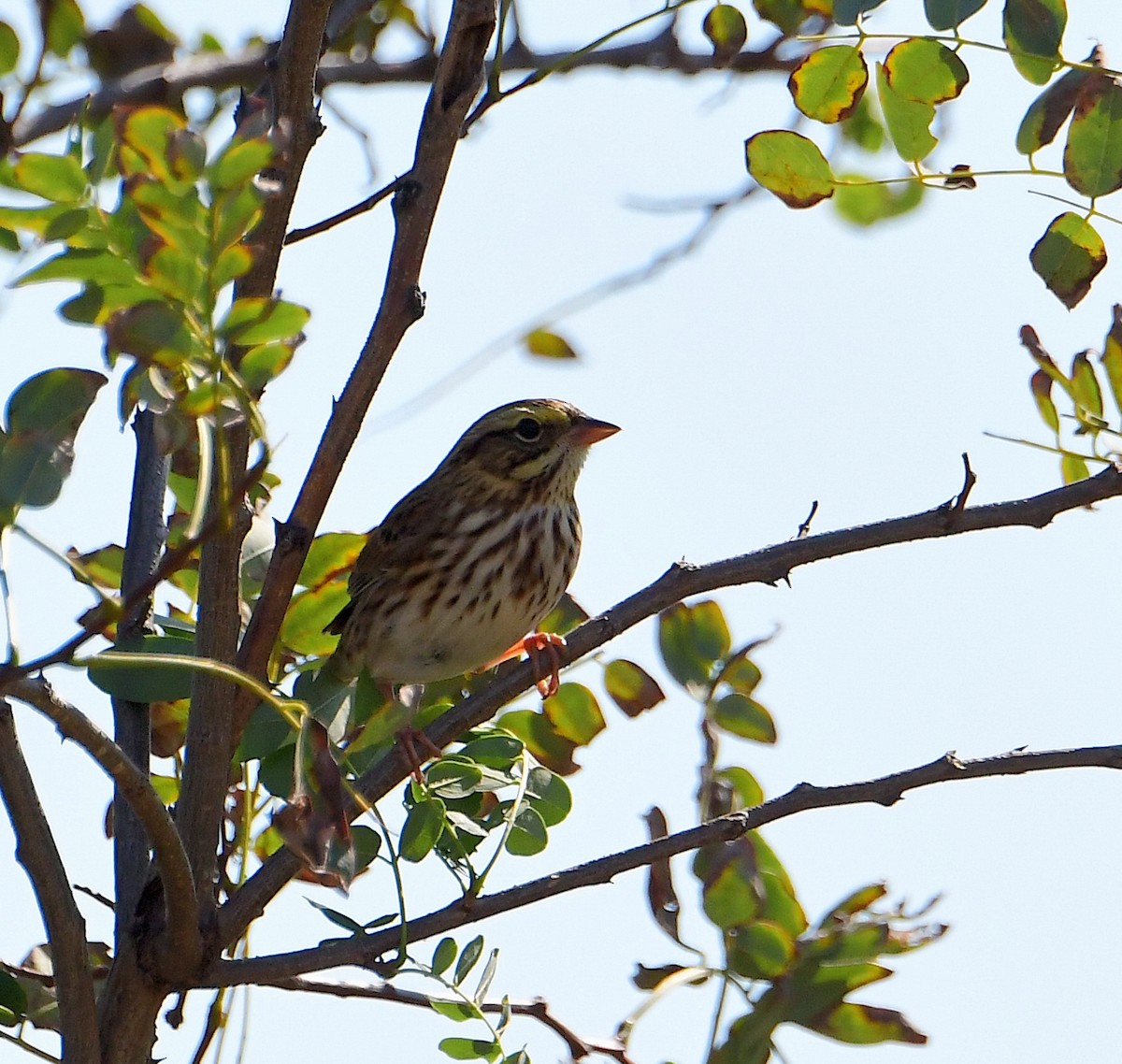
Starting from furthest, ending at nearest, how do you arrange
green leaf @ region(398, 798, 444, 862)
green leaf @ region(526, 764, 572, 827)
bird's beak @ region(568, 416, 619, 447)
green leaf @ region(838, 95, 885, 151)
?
bird's beak @ region(568, 416, 619, 447) → green leaf @ region(838, 95, 885, 151) → green leaf @ region(526, 764, 572, 827) → green leaf @ region(398, 798, 444, 862)

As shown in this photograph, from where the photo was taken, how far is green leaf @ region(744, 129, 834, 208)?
10.00 ft

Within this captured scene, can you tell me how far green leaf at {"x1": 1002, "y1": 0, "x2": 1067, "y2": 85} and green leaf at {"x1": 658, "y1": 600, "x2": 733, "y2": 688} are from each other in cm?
125

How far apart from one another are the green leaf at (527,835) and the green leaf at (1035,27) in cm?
171

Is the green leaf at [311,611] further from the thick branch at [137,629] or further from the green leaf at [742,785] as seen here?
the green leaf at [742,785]

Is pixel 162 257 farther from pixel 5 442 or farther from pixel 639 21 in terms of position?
pixel 639 21

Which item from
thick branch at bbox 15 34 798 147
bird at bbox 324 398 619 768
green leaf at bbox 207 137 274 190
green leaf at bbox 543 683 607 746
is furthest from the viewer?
bird at bbox 324 398 619 768

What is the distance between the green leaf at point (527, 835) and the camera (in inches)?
141

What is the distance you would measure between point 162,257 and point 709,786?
1.73 metres

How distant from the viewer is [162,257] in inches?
79.7

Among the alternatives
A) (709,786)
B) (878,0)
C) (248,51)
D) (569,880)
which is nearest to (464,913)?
(569,880)

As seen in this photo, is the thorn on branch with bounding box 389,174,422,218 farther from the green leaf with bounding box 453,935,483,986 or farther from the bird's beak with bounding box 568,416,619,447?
the bird's beak with bounding box 568,416,619,447

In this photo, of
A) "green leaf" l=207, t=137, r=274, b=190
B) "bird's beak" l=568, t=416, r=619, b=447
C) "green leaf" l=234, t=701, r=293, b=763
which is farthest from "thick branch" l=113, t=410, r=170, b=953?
"bird's beak" l=568, t=416, r=619, b=447

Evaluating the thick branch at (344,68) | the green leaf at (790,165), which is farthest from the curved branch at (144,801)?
the thick branch at (344,68)

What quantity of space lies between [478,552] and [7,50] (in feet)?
10.4
